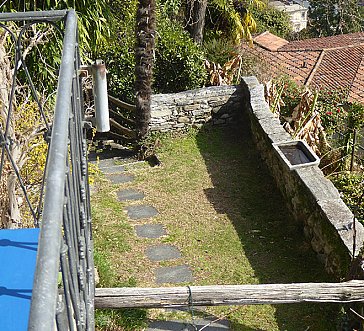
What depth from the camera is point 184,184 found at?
832 centimetres

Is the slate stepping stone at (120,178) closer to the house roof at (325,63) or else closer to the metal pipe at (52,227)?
the metal pipe at (52,227)

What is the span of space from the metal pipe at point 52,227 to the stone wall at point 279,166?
400cm

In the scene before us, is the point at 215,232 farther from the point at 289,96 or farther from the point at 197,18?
the point at 197,18

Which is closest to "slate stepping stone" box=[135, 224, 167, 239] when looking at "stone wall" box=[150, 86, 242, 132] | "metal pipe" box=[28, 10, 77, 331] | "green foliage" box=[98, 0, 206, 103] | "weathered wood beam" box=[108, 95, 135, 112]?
"stone wall" box=[150, 86, 242, 132]

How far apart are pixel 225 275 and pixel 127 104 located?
467cm

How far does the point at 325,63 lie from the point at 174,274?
13.4m

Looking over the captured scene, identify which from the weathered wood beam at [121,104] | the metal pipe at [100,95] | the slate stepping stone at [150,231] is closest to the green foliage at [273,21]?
the weathered wood beam at [121,104]

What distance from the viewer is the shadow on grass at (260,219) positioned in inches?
212

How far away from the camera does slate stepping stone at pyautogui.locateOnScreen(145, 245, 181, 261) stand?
21.3 ft

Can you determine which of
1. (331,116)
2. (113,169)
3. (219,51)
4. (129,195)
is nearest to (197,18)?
(219,51)

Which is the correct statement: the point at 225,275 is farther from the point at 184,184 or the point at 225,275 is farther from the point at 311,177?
the point at 184,184

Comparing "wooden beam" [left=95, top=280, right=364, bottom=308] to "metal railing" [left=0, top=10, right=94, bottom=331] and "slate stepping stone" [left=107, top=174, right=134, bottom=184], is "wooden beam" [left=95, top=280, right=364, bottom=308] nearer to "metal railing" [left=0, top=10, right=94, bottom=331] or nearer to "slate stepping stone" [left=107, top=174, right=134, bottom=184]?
"metal railing" [left=0, top=10, right=94, bottom=331]

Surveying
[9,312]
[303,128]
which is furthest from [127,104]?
[9,312]

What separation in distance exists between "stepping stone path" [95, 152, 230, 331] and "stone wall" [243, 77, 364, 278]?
129 cm
